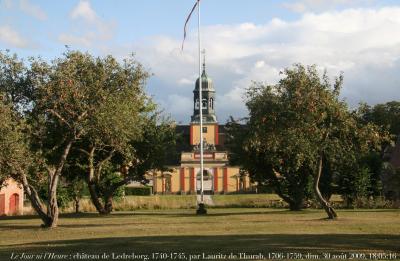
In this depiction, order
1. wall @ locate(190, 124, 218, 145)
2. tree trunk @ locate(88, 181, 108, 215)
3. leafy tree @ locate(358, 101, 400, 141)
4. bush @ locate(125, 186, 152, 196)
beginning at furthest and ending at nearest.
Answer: wall @ locate(190, 124, 218, 145) < bush @ locate(125, 186, 152, 196) < leafy tree @ locate(358, 101, 400, 141) < tree trunk @ locate(88, 181, 108, 215)

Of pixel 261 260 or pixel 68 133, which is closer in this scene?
pixel 261 260

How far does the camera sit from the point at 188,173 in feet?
366

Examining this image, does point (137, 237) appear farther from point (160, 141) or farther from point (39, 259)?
point (160, 141)

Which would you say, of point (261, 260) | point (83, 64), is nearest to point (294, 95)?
point (83, 64)

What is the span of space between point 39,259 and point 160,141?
31897mm

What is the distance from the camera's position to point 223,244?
17.9 metres

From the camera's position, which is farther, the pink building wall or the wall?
the wall

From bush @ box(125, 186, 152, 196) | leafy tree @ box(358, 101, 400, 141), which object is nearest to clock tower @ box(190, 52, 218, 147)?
bush @ box(125, 186, 152, 196)

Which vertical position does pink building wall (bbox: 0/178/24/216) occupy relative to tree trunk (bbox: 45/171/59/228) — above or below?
below

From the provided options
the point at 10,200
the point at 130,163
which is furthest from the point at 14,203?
the point at 130,163

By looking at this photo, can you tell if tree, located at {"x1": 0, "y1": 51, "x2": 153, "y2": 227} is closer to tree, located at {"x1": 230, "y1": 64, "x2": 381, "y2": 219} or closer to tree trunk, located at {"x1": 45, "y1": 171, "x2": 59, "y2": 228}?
tree trunk, located at {"x1": 45, "y1": 171, "x2": 59, "y2": 228}

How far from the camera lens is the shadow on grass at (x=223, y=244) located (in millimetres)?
16516

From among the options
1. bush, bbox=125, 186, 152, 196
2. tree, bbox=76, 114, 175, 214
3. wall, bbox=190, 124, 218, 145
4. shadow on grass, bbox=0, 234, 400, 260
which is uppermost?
wall, bbox=190, 124, 218, 145

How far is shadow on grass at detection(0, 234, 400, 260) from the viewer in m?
16.5
